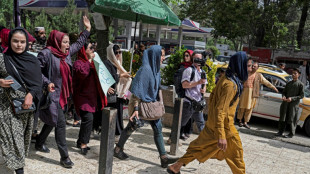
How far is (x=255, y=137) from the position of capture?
7.14 metres

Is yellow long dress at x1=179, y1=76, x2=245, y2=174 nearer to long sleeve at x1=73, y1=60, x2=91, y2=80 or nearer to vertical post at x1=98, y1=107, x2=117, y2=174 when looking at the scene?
vertical post at x1=98, y1=107, x2=117, y2=174

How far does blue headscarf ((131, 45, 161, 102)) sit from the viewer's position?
Result: 4008 millimetres

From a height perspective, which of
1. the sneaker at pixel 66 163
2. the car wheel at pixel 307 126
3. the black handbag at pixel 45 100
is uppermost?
the black handbag at pixel 45 100

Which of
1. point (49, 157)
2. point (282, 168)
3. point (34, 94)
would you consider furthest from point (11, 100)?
point (282, 168)

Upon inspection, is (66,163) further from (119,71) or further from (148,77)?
(119,71)

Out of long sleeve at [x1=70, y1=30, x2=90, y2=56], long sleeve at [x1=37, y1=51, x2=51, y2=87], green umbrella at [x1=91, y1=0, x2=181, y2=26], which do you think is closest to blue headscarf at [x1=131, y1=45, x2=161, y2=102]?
long sleeve at [x1=70, y1=30, x2=90, y2=56]

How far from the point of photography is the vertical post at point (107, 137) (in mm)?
3199

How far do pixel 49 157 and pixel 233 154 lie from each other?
2.70m

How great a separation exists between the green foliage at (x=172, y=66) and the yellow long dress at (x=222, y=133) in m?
3.72

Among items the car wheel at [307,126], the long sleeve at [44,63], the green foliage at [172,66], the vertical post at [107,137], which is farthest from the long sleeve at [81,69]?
the car wheel at [307,126]

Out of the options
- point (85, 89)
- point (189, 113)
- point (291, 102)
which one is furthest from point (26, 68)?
point (291, 102)

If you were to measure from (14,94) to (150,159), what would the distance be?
240 cm

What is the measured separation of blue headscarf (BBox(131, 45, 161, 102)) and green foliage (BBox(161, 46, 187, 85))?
3.13 m

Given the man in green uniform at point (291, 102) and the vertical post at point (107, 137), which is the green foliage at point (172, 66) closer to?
the man in green uniform at point (291, 102)
